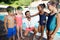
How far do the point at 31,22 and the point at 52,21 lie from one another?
25 cm

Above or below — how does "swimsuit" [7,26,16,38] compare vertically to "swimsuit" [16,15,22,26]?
below

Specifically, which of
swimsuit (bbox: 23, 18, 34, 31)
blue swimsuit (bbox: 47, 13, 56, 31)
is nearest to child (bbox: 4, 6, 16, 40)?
swimsuit (bbox: 23, 18, 34, 31)

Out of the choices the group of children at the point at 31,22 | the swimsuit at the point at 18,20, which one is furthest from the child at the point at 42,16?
the swimsuit at the point at 18,20

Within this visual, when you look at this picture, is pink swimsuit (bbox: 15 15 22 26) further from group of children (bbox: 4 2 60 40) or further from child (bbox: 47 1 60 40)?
child (bbox: 47 1 60 40)

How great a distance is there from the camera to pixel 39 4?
207 cm

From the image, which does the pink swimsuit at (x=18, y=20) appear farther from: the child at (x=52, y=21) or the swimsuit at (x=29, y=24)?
the child at (x=52, y=21)

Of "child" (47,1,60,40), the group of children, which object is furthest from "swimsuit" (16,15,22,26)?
"child" (47,1,60,40)

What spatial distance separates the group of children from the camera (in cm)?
206

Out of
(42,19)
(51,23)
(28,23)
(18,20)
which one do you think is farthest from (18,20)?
(51,23)

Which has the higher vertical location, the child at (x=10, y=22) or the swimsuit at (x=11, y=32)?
the child at (x=10, y=22)

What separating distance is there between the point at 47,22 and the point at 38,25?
114 mm

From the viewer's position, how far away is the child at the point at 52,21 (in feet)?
6.71

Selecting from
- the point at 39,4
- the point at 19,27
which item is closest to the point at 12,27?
the point at 19,27

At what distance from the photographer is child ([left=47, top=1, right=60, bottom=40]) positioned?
80.5 inches
